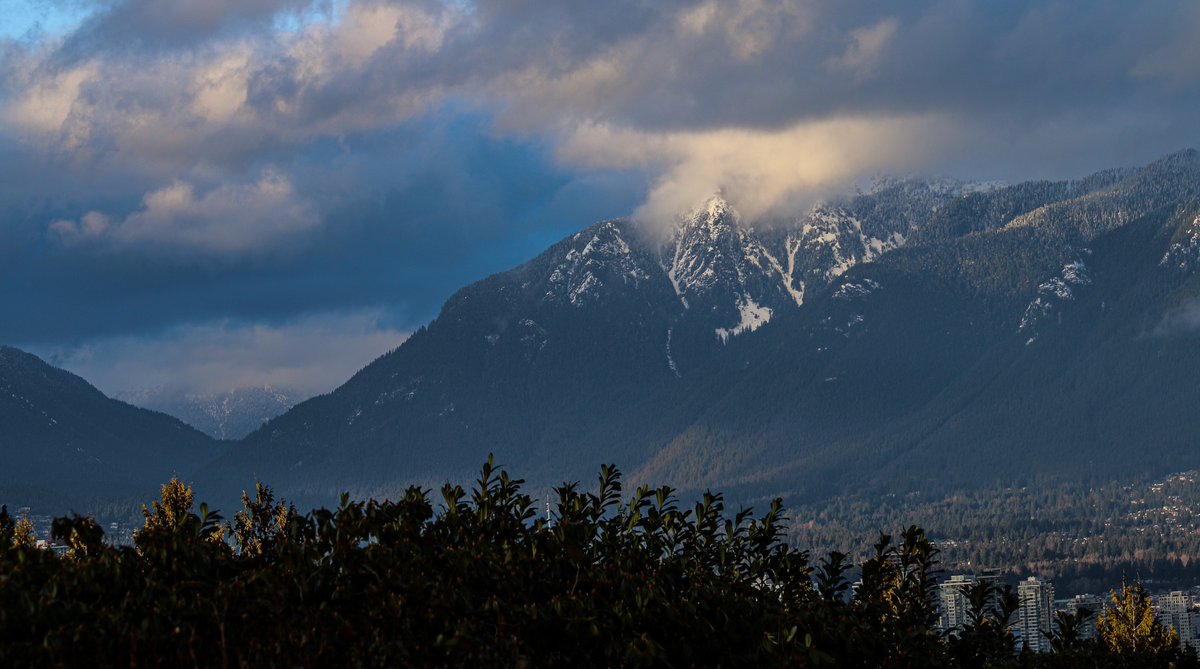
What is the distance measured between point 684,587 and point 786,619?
3.31 m

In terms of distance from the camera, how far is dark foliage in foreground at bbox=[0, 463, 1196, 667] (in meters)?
39.5

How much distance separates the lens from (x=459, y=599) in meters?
42.9

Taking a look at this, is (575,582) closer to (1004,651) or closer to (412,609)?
(412,609)

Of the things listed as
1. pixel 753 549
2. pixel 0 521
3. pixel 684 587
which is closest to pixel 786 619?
pixel 684 587

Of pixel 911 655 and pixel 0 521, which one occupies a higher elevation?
pixel 0 521

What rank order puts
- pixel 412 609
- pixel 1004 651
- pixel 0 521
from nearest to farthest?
pixel 412 609
pixel 1004 651
pixel 0 521

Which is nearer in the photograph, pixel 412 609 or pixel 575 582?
pixel 412 609

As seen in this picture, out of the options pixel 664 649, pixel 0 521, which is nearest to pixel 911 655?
pixel 664 649

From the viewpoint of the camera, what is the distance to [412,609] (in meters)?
42.5

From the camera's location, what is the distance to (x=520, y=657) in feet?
130

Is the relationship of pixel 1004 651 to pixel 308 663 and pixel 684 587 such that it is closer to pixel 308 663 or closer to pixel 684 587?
pixel 684 587

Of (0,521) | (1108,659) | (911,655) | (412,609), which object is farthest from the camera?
(0,521)

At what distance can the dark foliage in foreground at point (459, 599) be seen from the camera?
3953 centimetres

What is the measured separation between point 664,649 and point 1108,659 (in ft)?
78.7
